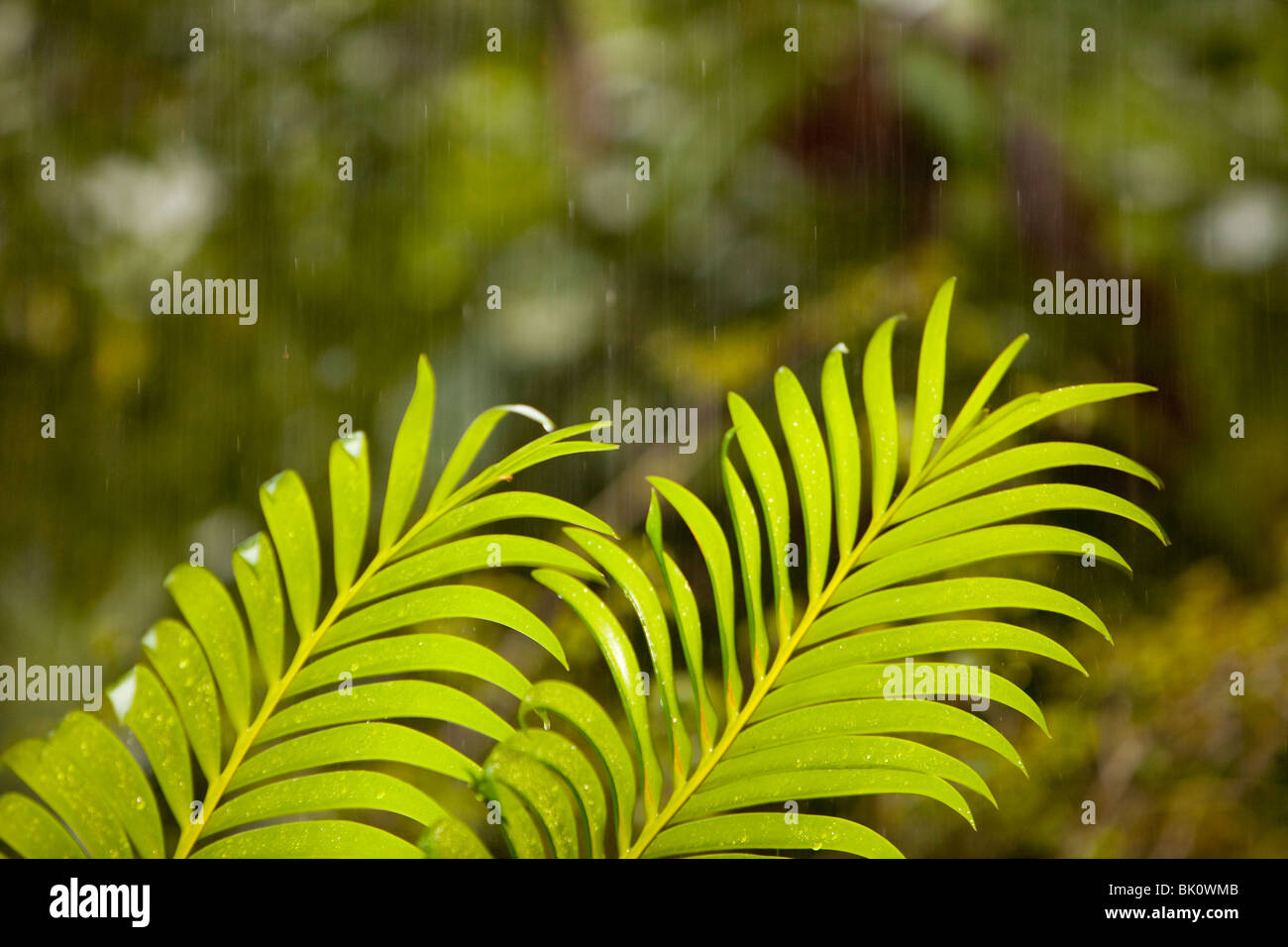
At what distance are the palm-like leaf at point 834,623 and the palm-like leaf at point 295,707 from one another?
12cm

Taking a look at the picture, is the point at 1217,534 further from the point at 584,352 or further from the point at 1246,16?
the point at 584,352

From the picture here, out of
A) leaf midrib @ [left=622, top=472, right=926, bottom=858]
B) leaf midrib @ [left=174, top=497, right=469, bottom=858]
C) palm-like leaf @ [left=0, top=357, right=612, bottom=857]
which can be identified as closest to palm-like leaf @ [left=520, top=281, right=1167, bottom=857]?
leaf midrib @ [left=622, top=472, right=926, bottom=858]

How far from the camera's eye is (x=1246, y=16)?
1.31 metres

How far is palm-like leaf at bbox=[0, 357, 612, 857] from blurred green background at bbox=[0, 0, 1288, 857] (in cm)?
30

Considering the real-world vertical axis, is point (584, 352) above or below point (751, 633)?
above

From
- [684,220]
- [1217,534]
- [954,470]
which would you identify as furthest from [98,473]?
[1217,534]

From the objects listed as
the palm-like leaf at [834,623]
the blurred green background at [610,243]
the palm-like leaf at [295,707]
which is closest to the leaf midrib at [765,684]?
the palm-like leaf at [834,623]

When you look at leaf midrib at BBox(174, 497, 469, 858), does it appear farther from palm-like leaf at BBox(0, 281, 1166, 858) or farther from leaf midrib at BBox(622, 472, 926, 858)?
leaf midrib at BBox(622, 472, 926, 858)

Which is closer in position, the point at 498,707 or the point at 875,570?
the point at 875,570

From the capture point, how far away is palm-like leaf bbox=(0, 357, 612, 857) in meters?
0.97

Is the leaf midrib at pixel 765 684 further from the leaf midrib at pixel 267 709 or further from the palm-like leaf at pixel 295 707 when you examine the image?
the leaf midrib at pixel 267 709

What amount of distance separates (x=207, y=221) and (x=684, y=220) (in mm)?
789

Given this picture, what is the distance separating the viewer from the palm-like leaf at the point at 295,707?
97 cm
